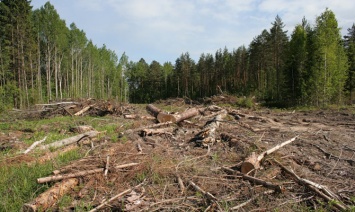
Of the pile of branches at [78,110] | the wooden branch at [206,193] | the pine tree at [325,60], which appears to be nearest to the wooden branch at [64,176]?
the wooden branch at [206,193]

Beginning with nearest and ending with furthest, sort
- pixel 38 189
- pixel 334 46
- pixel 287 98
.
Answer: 1. pixel 38 189
2. pixel 334 46
3. pixel 287 98

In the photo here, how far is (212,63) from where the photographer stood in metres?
60.3

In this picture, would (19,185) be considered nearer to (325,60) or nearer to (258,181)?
(258,181)

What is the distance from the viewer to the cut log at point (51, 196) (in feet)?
13.5

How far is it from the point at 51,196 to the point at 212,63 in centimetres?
5792

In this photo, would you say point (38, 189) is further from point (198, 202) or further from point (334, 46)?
point (334, 46)

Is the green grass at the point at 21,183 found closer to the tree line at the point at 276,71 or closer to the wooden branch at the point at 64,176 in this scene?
the wooden branch at the point at 64,176

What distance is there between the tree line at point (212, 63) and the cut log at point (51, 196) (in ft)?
70.4

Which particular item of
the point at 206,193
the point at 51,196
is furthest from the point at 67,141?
the point at 206,193

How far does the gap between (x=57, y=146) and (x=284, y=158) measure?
6.55 metres

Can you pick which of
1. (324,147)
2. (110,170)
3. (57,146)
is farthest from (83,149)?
(324,147)

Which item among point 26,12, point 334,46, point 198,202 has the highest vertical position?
point 26,12

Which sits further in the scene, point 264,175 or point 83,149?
point 83,149

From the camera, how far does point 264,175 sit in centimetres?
546
